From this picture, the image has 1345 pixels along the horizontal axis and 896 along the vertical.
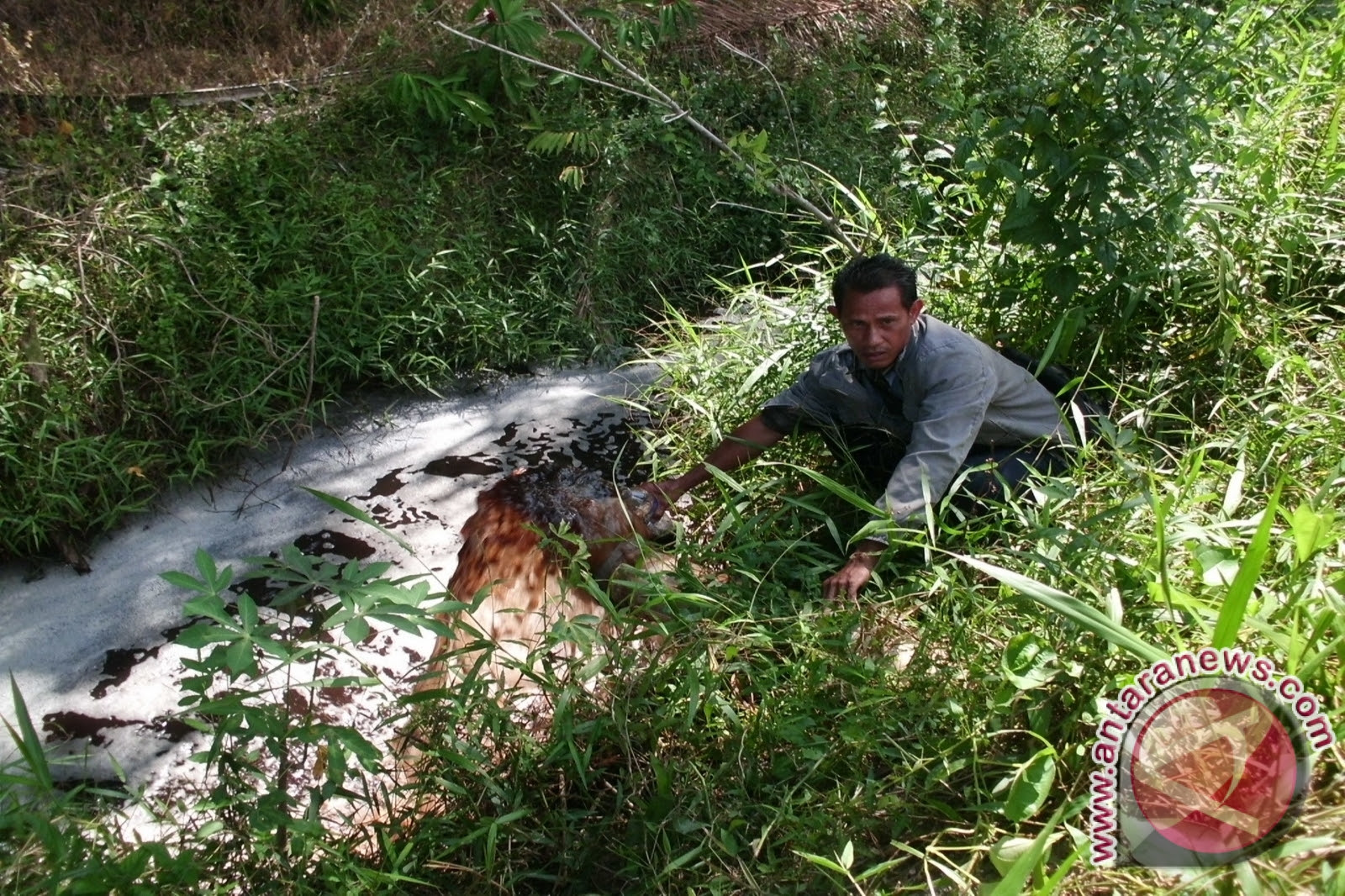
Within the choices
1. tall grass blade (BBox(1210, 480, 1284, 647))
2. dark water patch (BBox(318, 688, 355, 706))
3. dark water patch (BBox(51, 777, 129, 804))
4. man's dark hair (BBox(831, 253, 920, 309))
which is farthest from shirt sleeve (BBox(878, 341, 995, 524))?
dark water patch (BBox(51, 777, 129, 804))

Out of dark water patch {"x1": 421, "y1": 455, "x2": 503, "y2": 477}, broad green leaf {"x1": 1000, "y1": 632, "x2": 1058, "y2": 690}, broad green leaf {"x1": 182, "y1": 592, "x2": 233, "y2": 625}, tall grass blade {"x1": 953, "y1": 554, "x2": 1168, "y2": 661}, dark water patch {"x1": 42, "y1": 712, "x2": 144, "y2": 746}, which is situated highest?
broad green leaf {"x1": 182, "y1": 592, "x2": 233, "y2": 625}

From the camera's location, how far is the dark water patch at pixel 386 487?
13.4ft

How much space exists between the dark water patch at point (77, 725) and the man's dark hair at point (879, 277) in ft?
8.29

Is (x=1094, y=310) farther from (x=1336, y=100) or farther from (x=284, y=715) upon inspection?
(x=284, y=715)

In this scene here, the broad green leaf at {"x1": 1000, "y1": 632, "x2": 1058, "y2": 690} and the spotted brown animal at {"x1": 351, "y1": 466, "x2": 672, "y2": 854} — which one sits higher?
the broad green leaf at {"x1": 1000, "y1": 632, "x2": 1058, "y2": 690}

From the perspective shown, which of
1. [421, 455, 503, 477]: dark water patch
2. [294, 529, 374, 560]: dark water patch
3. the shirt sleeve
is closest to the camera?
the shirt sleeve

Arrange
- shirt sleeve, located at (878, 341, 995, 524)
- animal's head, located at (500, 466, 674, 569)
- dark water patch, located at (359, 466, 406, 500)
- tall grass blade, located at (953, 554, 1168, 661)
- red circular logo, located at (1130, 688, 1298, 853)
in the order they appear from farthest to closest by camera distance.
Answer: dark water patch, located at (359, 466, 406, 500) < animal's head, located at (500, 466, 674, 569) < shirt sleeve, located at (878, 341, 995, 524) < tall grass blade, located at (953, 554, 1168, 661) < red circular logo, located at (1130, 688, 1298, 853)

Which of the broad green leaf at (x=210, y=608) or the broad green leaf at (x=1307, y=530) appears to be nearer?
the broad green leaf at (x=210, y=608)

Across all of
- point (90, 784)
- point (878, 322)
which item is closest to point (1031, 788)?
point (878, 322)

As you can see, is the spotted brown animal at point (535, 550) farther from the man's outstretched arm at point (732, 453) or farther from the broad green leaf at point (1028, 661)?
the broad green leaf at point (1028, 661)

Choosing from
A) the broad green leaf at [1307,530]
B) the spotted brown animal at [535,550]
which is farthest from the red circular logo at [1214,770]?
the spotted brown animal at [535,550]

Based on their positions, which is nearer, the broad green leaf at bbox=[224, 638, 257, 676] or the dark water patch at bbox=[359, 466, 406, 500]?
the broad green leaf at bbox=[224, 638, 257, 676]

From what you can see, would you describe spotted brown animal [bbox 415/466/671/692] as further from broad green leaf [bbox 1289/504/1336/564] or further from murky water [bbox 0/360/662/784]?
broad green leaf [bbox 1289/504/1336/564]

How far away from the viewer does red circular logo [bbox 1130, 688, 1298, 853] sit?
203 cm
